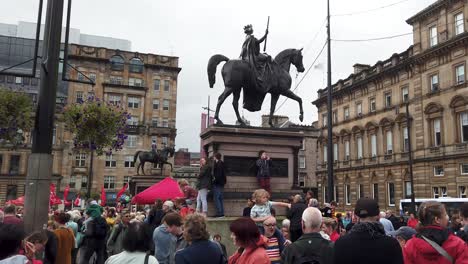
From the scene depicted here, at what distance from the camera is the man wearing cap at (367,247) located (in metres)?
4.11

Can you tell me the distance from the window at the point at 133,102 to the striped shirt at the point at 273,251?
68.1m

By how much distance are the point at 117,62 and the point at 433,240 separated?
7190 cm

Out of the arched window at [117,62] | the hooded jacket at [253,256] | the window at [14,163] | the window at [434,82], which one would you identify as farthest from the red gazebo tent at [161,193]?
the arched window at [117,62]

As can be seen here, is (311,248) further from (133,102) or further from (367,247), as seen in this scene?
(133,102)

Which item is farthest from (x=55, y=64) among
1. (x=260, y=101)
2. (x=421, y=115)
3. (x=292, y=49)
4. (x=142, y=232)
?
(x=421, y=115)

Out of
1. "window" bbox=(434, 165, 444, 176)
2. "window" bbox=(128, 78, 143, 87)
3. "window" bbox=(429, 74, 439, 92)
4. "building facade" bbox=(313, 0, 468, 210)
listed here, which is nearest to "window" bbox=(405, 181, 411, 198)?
"building facade" bbox=(313, 0, 468, 210)

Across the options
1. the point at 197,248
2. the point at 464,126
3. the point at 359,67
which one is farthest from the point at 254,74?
the point at 359,67

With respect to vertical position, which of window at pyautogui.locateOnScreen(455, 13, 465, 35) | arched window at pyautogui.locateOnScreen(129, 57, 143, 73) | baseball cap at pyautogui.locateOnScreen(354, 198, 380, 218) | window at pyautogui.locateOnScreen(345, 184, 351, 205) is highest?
arched window at pyautogui.locateOnScreen(129, 57, 143, 73)

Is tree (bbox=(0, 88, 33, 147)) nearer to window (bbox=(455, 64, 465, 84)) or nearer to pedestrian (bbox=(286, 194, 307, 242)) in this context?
pedestrian (bbox=(286, 194, 307, 242))

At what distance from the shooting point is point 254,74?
14.8m

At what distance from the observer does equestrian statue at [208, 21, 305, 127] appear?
Answer: 47.6 ft

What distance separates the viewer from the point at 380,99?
52.8 metres

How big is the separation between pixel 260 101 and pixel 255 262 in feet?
37.3

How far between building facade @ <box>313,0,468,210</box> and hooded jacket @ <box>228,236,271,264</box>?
1562 inches
